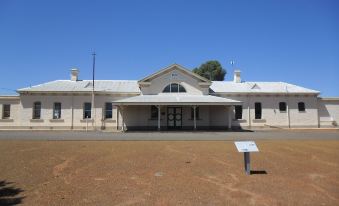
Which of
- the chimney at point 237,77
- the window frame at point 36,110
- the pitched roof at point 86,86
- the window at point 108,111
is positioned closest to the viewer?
the window frame at point 36,110

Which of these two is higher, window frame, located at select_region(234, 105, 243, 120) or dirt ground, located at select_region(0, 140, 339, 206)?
window frame, located at select_region(234, 105, 243, 120)

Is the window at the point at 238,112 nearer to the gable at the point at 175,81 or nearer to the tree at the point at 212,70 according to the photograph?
the gable at the point at 175,81

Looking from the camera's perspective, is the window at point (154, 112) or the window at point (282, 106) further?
the window at point (282, 106)

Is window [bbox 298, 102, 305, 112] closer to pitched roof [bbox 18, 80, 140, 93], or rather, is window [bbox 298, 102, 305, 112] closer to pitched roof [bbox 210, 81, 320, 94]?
pitched roof [bbox 210, 81, 320, 94]

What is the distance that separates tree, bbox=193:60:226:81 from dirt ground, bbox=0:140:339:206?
161 feet

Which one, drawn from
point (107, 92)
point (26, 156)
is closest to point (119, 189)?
point (26, 156)

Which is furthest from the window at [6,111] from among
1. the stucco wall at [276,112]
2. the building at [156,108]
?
the stucco wall at [276,112]

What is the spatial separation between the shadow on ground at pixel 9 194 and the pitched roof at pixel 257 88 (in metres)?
24.1

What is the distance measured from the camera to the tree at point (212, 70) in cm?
5941

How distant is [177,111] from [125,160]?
56.6 ft

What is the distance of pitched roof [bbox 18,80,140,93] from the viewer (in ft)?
88.9

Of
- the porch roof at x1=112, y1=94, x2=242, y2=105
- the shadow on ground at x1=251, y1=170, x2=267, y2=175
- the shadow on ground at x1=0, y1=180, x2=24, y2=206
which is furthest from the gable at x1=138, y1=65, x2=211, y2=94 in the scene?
the shadow on ground at x1=0, y1=180, x2=24, y2=206

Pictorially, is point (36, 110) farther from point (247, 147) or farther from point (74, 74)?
point (247, 147)

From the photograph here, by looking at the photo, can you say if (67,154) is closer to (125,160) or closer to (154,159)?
(125,160)
